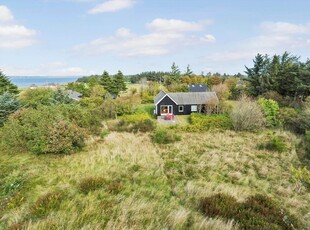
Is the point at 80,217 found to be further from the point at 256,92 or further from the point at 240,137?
the point at 256,92

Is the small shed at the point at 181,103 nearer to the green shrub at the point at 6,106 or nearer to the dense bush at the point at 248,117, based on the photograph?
the dense bush at the point at 248,117

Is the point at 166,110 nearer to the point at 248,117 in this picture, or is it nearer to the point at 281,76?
the point at 248,117

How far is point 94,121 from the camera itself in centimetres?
2244

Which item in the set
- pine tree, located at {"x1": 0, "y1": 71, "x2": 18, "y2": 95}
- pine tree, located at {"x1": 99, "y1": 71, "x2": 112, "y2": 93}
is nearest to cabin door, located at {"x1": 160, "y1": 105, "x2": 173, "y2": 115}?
pine tree, located at {"x1": 99, "y1": 71, "x2": 112, "y2": 93}

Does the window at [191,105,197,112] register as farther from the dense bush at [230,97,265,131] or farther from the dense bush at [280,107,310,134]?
the dense bush at [280,107,310,134]

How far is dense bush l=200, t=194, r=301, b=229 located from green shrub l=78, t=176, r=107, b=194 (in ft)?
15.4

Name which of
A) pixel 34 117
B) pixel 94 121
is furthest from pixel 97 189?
pixel 94 121

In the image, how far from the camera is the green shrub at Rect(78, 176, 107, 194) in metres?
9.33

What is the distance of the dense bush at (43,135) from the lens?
47.6 feet

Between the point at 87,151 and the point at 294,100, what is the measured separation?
1324 inches

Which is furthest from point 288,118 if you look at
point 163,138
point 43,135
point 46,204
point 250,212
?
point 46,204

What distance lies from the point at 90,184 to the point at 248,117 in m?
20.3

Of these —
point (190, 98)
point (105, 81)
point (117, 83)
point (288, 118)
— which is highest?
point (105, 81)

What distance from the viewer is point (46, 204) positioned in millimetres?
7820
